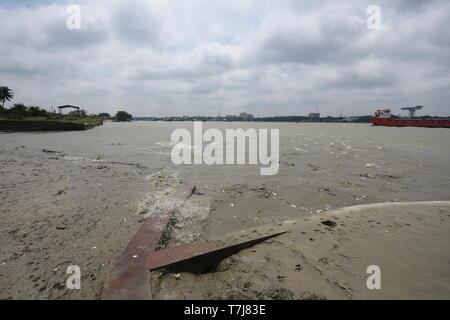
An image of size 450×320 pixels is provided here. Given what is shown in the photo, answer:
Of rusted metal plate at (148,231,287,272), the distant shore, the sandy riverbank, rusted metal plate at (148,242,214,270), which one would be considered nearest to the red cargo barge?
the sandy riverbank

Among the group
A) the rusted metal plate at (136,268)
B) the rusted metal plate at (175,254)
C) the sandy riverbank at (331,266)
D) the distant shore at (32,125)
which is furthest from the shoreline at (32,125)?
the sandy riverbank at (331,266)

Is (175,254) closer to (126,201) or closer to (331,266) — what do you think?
(331,266)

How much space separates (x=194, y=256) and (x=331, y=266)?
136 cm

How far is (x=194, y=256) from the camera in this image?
2184 millimetres

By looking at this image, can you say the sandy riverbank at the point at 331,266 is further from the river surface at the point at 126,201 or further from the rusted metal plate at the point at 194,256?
the river surface at the point at 126,201

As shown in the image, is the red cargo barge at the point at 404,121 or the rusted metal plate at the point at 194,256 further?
the red cargo barge at the point at 404,121

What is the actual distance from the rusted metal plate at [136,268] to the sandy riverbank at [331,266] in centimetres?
13

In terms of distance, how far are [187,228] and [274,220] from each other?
1.36 m

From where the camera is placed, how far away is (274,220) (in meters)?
3.36

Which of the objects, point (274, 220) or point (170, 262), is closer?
point (170, 262)

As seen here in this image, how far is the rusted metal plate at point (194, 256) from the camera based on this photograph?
2113mm
